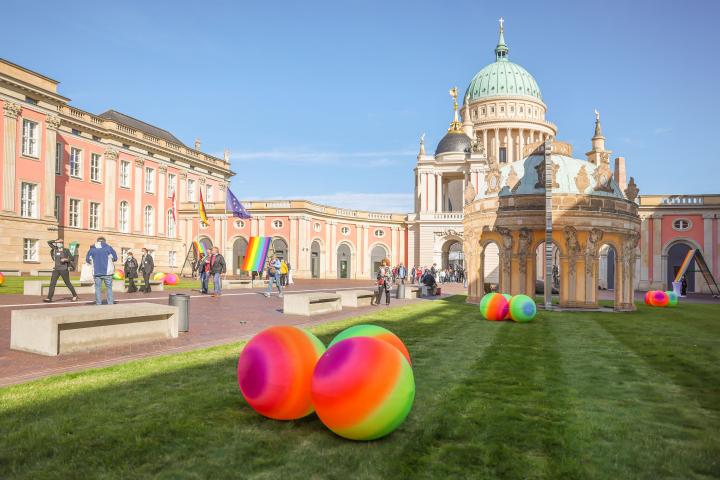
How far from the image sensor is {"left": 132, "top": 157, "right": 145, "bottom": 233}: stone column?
5491cm

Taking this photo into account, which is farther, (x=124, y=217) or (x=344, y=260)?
(x=344, y=260)

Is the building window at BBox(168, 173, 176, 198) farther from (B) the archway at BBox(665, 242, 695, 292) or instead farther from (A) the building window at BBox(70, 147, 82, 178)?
(B) the archway at BBox(665, 242, 695, 292)

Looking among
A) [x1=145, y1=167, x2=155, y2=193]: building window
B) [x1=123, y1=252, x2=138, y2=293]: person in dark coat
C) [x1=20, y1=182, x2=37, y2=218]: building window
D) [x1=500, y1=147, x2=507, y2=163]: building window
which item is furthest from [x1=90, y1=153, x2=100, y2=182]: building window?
[x1=500, y1=147, x2=507, y2=163]: building window

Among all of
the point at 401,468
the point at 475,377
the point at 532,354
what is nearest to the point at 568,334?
→ the point at 532,354

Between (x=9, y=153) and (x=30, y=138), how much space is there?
2.67m

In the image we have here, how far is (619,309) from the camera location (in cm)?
2441

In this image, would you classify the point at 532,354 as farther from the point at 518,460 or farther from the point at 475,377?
the point at 518,460

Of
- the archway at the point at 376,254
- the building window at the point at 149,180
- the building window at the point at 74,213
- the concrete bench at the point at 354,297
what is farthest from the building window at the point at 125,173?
the concrete bench at the point at 354,297

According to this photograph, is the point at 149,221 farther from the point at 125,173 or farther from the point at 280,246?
the point at 280,246

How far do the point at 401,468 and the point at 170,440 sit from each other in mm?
2328

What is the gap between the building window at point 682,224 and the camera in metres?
53.4

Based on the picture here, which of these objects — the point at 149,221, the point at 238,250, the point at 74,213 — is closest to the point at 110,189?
the point at 74,213

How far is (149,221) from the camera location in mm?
57531

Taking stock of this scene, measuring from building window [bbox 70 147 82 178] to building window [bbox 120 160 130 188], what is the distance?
17.7 feet
